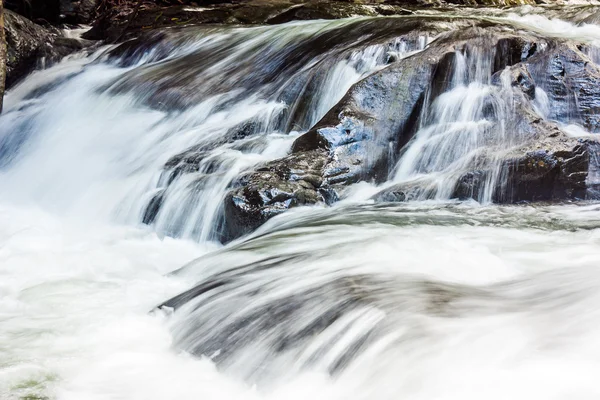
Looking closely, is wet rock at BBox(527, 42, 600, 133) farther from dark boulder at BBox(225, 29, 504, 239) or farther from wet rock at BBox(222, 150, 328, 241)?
wet rock at BBox(222, 150, 328, 241)

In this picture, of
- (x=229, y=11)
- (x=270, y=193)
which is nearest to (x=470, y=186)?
(x=270, y=193)

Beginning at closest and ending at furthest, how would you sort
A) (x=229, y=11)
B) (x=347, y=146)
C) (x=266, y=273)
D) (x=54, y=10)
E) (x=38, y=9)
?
(x=266, y=273), (x=347, y=146), (x=229, y=11), (x=38, y=9), (x=54, y=10)

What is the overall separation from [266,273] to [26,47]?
8479 mm

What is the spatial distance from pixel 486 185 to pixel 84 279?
124 inches

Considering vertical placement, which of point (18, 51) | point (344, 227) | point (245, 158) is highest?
point (18, 51)

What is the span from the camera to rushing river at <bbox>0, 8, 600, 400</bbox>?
2.47 meters

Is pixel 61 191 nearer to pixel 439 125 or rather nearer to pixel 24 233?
pixel 24 233

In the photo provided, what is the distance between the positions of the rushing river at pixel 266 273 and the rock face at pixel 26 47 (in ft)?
8.72

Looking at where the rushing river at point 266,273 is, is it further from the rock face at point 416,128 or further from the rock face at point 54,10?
the rock face at point 54,10

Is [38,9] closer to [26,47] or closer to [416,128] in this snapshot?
[26,47]

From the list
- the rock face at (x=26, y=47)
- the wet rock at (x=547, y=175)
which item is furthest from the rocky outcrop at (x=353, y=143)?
the rock face at (x=26, y=47)

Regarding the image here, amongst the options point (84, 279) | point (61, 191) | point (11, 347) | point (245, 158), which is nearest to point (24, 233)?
point (61, 191)

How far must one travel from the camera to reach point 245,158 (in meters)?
5.68

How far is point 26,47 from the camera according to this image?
10.2 m
